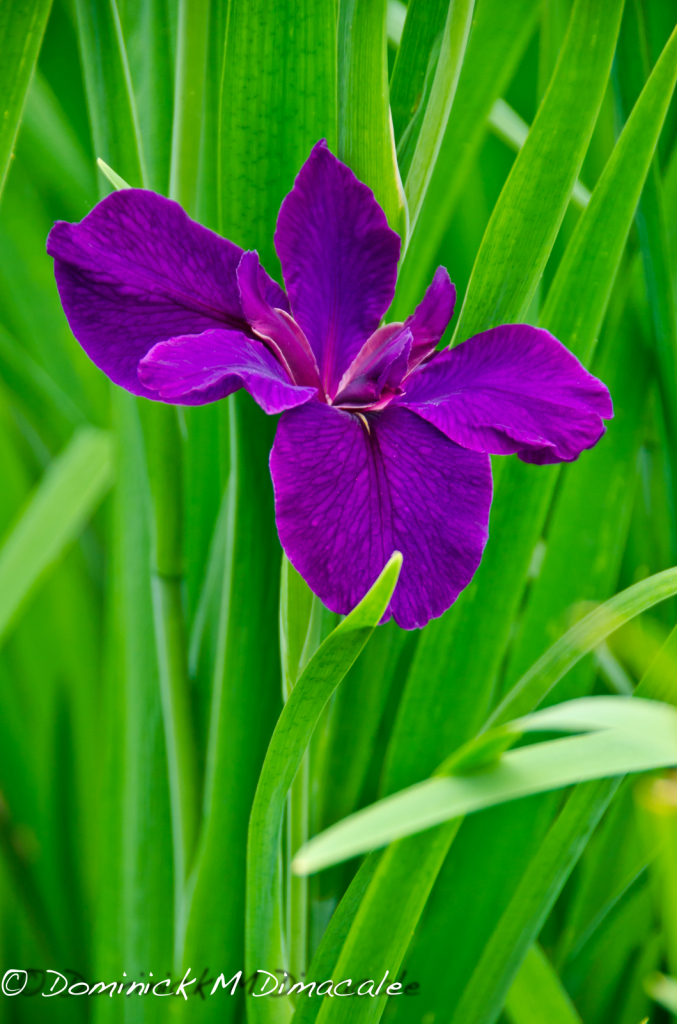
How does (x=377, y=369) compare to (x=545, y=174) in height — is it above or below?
below

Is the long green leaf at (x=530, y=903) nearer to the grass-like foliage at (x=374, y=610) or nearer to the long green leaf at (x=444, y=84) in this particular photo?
the grass-like foliage at (x=374, y=610)

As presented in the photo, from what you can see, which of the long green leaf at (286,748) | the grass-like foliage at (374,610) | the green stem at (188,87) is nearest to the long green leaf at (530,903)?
the grass-like foliage at (374,610)

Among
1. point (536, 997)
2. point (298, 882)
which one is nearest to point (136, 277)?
point (298, 882)

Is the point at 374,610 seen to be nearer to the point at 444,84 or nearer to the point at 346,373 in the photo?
the point at 346,373

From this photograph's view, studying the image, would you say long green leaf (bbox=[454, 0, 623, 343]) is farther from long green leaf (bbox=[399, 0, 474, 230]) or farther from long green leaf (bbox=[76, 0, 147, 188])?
long green leaf (bbox=[76, 0, 147, 188])

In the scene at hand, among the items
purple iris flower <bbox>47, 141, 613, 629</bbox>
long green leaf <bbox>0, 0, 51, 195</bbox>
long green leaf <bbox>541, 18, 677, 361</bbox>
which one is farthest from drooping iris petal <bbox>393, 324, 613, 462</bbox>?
long green leaf <bbox>0, 0, 51, 195</bbox>
